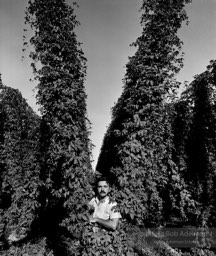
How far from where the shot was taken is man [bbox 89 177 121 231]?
11.5 ft

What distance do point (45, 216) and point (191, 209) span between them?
7.14 meters

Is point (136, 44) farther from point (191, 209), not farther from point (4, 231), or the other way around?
point (4, 231)

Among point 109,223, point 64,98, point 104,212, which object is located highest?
point 64,98

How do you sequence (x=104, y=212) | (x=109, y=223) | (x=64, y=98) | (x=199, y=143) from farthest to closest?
(x=199, y=143) < (x=64, y=98) < (x=104, y=212) < (x=109, y=223)

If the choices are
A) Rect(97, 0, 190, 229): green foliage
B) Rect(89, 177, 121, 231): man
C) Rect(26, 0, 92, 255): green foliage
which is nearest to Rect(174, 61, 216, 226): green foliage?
Rect(97, 0, 190, 229): green foliage

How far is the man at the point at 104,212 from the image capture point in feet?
11.5

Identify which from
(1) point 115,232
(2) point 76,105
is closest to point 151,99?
(2) point 76,105

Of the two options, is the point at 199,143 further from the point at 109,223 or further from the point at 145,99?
the point at 109,223

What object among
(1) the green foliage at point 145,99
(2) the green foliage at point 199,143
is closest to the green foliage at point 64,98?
(1) the green foliage at point 145,99

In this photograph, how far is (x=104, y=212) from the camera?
12.4ft

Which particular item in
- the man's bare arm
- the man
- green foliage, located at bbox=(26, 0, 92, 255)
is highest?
green foliage, located at bbox=(26, 0, 92, 255)

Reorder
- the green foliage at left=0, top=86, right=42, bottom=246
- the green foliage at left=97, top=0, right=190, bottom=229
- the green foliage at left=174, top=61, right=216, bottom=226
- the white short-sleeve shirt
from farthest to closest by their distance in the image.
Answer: the green foliage at left=0, top=86, right=42, bottom=246
the green foliage at left=174, top=61, right=216, bottom=226
the green foliage at left=97, top=0, right=190, bottom=229
the white short-sleeve shirt

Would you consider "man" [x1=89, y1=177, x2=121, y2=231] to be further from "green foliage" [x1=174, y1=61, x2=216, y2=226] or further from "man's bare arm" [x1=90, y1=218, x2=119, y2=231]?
"green foliage" [x1=174, y1=61, x2=216, y2=226]

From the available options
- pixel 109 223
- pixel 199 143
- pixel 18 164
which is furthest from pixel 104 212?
pixel 18 164
